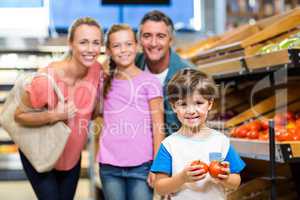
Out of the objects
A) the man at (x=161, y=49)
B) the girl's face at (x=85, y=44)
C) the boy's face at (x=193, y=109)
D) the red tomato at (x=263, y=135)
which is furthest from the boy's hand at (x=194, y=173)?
the red tomato at (x=263, y=135)

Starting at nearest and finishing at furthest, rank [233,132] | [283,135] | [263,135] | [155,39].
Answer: [155,39]
[283,135]
[263,135]
[233,132]

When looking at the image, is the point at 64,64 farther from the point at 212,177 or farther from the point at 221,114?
the point at 221,114

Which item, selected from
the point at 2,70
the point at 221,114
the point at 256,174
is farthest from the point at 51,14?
the point at 256,174

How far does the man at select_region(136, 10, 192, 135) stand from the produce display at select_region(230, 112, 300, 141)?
2.18 ft

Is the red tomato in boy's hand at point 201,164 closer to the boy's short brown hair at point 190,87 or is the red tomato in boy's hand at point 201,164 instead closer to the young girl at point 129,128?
the boy's short brown hair at point 190,87

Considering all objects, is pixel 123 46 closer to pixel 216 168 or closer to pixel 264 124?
pixel 216 168

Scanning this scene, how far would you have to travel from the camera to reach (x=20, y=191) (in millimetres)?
6203

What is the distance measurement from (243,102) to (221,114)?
26 centimetres

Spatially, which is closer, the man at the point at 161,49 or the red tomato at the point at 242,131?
the man at the point at 161,49

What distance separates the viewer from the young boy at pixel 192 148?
7.06ft

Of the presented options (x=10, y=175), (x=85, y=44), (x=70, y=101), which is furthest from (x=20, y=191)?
(x=85, y=44)

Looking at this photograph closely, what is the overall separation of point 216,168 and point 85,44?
1.21 m

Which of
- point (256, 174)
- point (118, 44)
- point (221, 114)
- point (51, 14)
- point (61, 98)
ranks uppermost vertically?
point (51, 14)

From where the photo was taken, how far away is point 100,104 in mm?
3002
